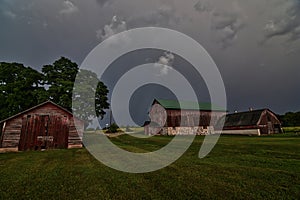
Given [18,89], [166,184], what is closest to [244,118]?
[166,184]

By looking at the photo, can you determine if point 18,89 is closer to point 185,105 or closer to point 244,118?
point 185,105

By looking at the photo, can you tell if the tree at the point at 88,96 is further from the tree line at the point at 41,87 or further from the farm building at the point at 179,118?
the farm building at the point at 179,118

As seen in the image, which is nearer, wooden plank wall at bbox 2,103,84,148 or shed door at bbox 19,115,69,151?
wooden plank wall at bbox 2,103,84,148

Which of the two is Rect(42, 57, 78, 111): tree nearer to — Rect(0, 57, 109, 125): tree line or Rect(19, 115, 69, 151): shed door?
Rect(0, 57, 109, 125): tree line

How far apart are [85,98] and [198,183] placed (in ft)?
105

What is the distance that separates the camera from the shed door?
73.1 ft

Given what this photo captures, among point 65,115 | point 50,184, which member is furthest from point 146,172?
point 65,115

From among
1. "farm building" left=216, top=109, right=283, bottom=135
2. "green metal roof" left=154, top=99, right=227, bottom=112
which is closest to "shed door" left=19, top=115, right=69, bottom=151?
"green metal roof" left=154, top=99, right=227, bottom=112

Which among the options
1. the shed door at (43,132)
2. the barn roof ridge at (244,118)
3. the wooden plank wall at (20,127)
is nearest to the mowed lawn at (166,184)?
the shed door at (43,132)

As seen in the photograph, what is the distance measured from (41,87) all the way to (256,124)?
4816 cm

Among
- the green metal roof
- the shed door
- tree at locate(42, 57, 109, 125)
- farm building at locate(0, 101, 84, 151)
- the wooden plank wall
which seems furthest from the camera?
the green metal roof

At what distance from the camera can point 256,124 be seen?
1742 inches

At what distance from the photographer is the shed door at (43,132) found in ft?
73.1

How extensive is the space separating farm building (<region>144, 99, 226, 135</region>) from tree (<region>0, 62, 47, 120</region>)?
90.2 ft
